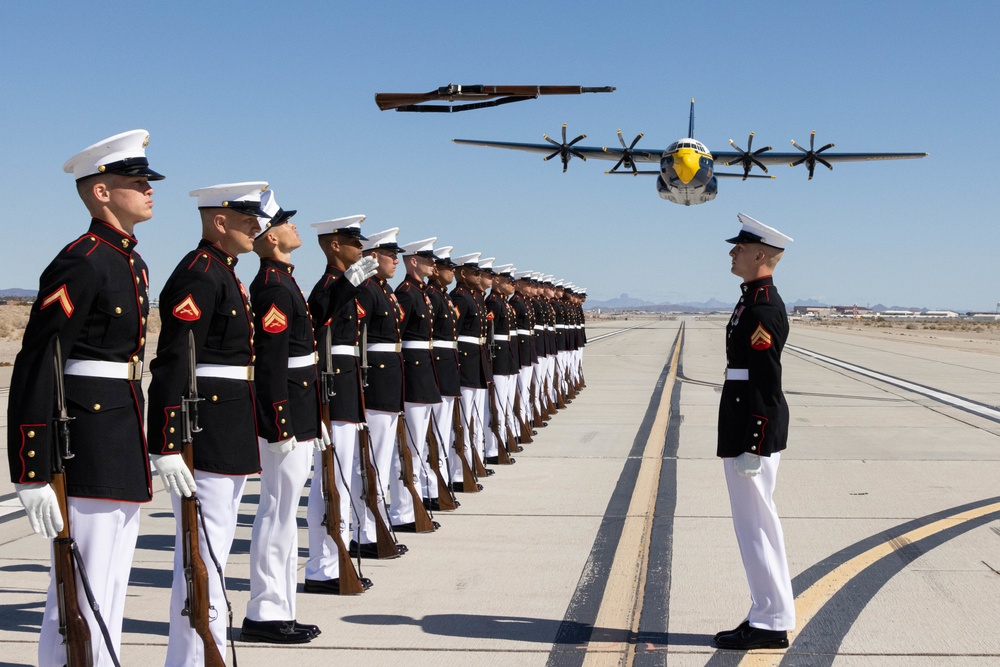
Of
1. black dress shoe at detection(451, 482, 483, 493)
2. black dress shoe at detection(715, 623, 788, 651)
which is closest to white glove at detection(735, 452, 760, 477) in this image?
black dress shoe at detection(715, 623, 788, 651)

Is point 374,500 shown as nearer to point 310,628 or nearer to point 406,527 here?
point 406,527

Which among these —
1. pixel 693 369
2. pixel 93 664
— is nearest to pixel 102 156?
pixel 93 664

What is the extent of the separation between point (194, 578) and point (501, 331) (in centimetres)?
794

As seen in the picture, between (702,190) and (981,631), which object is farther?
(702,190)

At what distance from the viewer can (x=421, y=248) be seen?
8.34 m

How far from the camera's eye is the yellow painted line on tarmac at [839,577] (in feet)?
15.1

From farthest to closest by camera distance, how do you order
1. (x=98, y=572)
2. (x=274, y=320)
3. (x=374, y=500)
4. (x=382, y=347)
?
(x=382, y=347)
(x=374, y=500)
(x=274, y=320)
(x=98, y=572)

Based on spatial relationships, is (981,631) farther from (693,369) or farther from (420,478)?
(693,369)

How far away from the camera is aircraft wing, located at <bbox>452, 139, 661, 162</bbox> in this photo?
44312 millimetres

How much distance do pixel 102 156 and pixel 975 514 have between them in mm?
6977

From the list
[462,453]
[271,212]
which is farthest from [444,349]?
[271,212]

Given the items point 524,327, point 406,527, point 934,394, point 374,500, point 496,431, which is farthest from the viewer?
point 934,394

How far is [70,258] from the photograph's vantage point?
3.45 m

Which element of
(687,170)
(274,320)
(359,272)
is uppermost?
(687,170)
